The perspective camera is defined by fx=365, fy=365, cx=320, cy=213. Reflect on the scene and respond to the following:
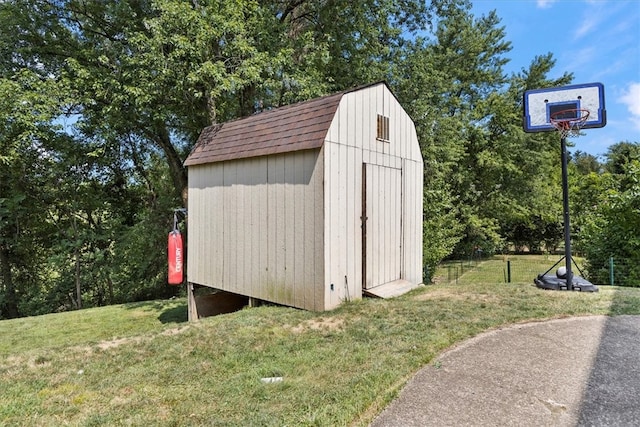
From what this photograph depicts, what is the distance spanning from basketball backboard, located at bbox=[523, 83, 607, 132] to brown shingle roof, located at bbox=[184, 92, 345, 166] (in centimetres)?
352

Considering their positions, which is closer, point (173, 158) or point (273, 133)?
point (273, 133)

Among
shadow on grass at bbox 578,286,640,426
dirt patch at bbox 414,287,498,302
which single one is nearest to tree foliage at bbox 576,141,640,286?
shadow on grass at bbox 578,286,640,426

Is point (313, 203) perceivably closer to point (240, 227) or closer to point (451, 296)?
point (240, 227)

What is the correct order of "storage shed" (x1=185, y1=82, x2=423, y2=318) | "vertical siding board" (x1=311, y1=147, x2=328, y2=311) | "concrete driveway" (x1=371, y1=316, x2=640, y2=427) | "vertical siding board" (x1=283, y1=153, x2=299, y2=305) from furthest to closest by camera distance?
"vertical siding board" (x1=283, y1=153, x2=299, y2=305) < "storage shed" (x1=185, y1=82, x2=423, y2=318) < "vertical siding board" (x1=311, y1=147, x2=328, y2=311) < "concrete driveway" (x1=371, y1=316, x2=640, y2=427)

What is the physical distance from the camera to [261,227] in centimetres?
561

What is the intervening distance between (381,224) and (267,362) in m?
3.19

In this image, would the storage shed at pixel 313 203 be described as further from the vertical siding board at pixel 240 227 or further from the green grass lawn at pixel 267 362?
the green grass lawn at pixel 267 362

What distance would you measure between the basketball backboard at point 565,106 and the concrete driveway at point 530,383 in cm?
350

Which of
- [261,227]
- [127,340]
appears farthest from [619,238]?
[127,340]

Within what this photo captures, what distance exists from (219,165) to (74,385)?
4093mm

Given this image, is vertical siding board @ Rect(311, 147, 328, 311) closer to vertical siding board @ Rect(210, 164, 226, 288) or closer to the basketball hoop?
vertical siding board @ Rect(210, 164, 226, 288)

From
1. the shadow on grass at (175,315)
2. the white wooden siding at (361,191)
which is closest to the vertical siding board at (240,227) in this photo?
the white wooden siding at (361,191)

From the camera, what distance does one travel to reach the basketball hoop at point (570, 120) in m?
5.87

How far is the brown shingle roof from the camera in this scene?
5.03 m
